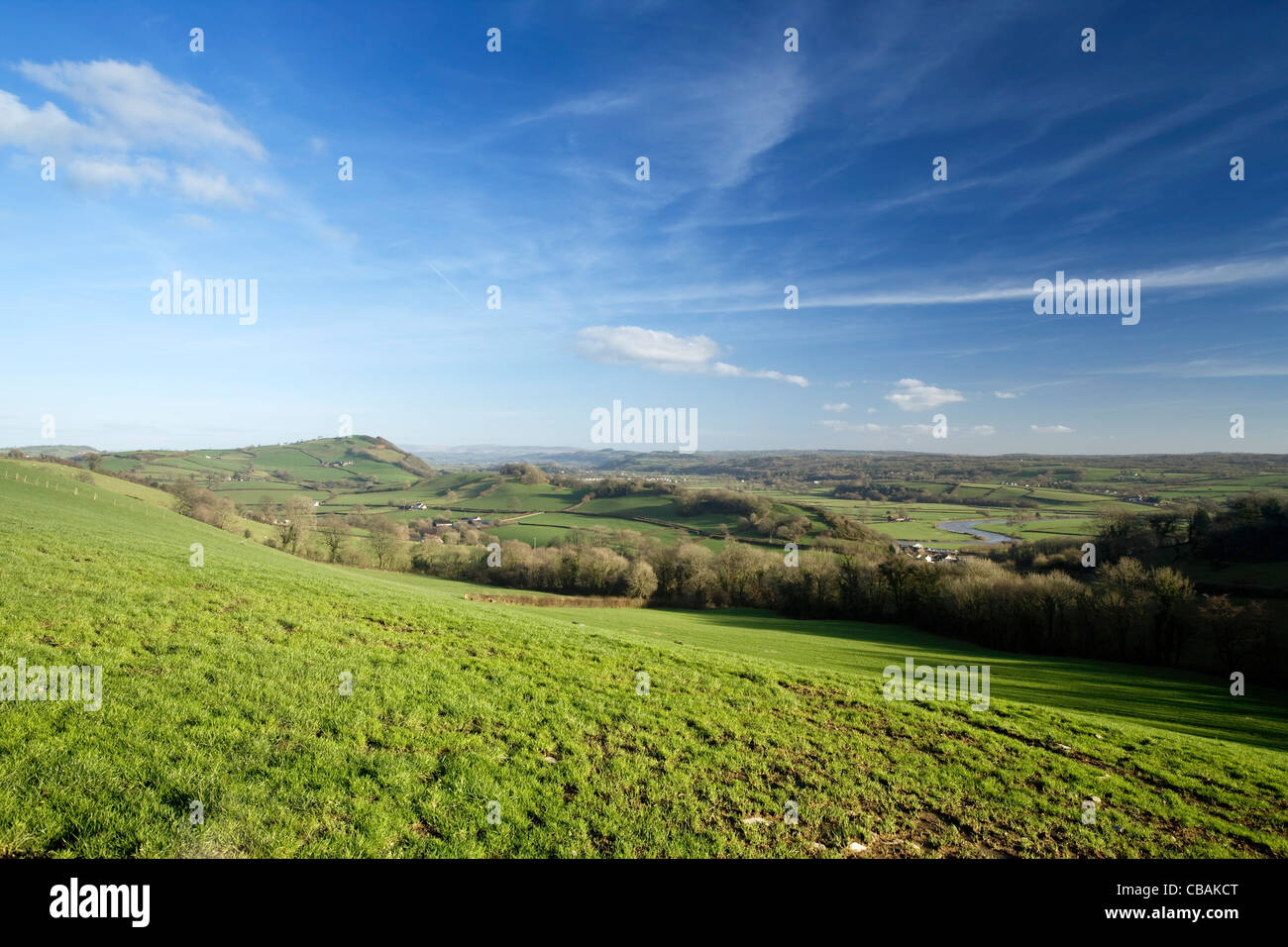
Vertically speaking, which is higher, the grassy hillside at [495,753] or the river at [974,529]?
the grassy hillside at [495,753]

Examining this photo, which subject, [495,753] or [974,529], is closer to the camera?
[495,753]

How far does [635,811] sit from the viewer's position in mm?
7777

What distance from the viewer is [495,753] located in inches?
351

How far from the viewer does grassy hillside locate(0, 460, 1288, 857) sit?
6582mm

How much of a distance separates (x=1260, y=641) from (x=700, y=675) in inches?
1995

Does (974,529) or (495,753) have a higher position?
(495,753)

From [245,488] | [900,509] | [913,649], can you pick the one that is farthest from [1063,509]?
[245,488]

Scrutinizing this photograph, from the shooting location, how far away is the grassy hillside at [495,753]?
658 cm

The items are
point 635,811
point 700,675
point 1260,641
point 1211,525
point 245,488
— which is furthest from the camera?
point 245,488

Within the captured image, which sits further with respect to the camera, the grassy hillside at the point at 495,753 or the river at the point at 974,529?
the river at the point at 974,529
